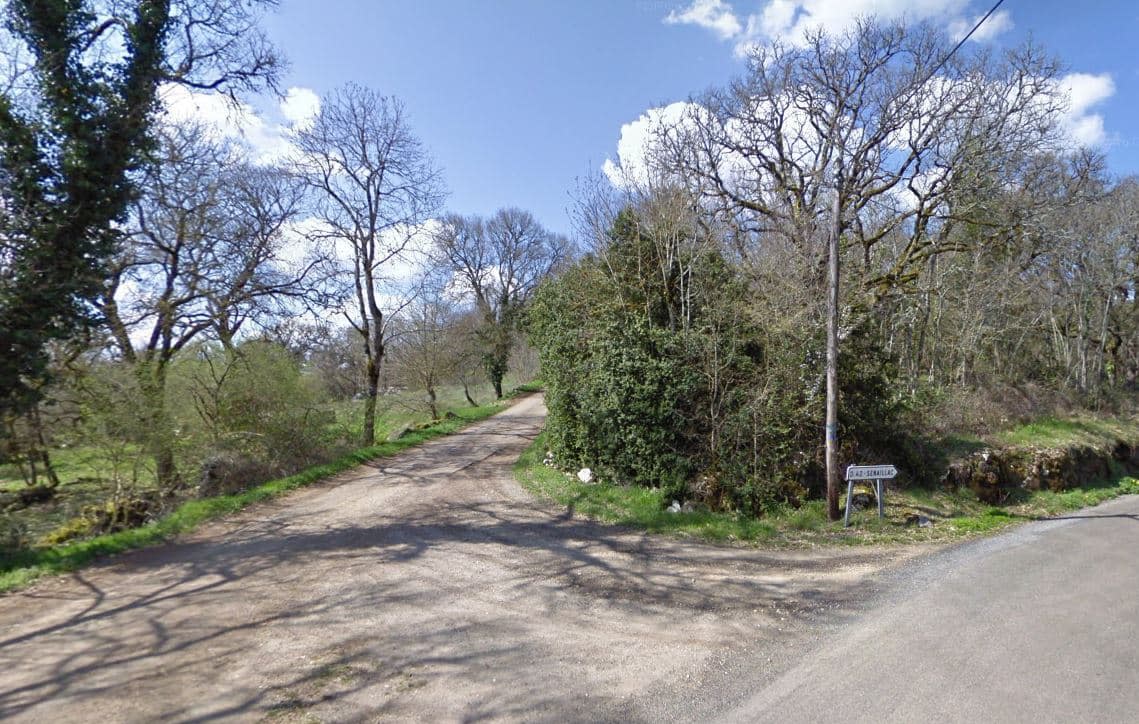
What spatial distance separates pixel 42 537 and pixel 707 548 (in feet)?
34.6

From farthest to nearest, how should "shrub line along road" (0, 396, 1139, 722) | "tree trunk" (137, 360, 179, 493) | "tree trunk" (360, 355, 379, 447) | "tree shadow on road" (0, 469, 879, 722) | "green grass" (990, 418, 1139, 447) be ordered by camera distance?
"tree trunk" (360, 355, 379, 447) < "green grass" (990, 418, 1139, 447) < "tree trunk" (137, 360, 179, 493) < "tree shadow on road" (0, 469, 879, 722) < "shrub line along road" (0, 396, 1139, 722)

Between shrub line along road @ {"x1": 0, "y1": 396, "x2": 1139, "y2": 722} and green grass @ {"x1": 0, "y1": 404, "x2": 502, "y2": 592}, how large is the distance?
43cm

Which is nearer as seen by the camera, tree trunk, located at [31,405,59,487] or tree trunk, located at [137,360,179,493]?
tree trunk, located at [31,405,59,487]

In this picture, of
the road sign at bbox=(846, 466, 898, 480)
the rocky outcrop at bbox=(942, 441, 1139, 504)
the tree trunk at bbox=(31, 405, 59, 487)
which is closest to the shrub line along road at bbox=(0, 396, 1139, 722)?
the road sign at bbox=(846, 466, 898, 480)

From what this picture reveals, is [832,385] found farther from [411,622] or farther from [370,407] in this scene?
[370,407]

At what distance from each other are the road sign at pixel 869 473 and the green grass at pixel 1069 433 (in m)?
7.00

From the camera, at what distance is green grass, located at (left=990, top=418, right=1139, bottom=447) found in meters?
14.4

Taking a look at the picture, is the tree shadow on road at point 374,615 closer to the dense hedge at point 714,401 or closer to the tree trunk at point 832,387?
the tree trunk at point 832,387

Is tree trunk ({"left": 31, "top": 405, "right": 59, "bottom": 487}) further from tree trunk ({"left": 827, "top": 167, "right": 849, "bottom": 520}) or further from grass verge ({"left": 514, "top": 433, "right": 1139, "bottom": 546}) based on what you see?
tree trunk ({"left": 827, "top": 167, "right": 849, "bottom": 520})

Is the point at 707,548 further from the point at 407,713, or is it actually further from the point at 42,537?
the point at 42,537

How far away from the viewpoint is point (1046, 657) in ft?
15.4

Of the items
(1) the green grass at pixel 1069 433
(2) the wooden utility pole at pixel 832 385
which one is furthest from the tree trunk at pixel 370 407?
(1) the green grass at pixel 1069 433

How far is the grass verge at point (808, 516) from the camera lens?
28.1 feet

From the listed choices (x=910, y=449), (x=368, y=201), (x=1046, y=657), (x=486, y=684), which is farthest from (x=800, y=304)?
(x=368, y=201)
